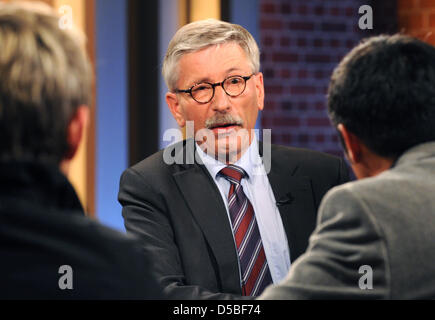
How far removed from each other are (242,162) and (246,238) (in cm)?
27

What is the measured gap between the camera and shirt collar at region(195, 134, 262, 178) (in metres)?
→ 2.07

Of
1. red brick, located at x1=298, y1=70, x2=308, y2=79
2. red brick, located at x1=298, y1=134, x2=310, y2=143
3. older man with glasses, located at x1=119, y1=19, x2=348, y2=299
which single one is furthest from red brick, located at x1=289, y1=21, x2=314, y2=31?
older man with glasses, located at x1=119, y1=19, x2=348, y2=299

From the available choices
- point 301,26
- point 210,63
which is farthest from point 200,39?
point 301,26

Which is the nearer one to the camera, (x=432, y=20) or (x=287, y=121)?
(x=432, y=20)

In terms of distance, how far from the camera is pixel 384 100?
132 cm

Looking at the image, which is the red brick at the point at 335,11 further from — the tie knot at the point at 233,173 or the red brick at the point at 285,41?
the tie knot at the point at 233,173

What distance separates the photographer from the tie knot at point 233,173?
2041 mm

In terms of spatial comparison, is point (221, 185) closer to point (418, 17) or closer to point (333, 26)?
point (418, 17)

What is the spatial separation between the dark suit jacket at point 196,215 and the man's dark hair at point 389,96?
0.67 metres

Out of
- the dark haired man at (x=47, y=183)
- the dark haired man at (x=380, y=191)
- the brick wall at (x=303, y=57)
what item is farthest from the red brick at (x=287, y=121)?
the dark haired man at (x=47, y=183)

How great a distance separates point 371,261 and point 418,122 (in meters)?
0.32

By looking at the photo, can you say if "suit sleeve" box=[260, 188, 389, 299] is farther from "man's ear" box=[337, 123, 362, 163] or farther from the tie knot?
the tie knot

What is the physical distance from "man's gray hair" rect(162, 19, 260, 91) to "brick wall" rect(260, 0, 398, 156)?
192 centimetres
